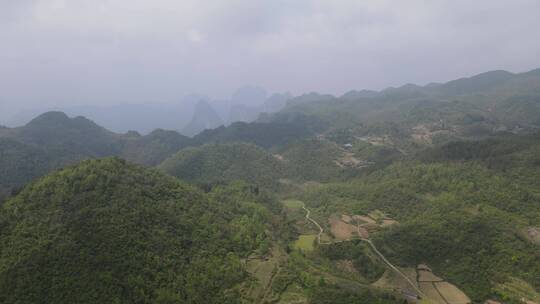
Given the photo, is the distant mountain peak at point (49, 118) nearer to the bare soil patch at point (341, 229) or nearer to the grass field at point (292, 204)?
the grass field at point (292, 204)

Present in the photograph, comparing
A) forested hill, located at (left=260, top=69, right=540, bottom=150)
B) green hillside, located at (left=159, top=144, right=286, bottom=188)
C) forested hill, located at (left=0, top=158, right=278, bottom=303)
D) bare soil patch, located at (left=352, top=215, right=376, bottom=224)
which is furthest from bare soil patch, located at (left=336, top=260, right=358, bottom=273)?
forested hill, located at (left=260, top=69, right=540, bottom=150)

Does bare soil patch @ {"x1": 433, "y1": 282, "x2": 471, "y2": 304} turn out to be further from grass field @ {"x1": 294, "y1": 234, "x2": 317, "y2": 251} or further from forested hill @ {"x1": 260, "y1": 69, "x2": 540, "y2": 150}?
forested hill @ {"x1": 260, "y1": 69, "x2": 540, "y2": 150}

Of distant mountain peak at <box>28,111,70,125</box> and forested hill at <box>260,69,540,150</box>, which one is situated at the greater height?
distant mountain peak at <box>28,111,70,125</box>

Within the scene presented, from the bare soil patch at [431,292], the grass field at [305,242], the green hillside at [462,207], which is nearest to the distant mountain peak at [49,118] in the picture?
the green hillside at [462,207]

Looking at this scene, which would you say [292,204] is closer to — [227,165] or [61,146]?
[227,165]

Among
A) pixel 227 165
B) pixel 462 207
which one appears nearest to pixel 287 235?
pixel 462 207

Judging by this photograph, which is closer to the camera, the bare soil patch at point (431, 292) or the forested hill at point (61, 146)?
the bare soil patch at point (431, 292)
